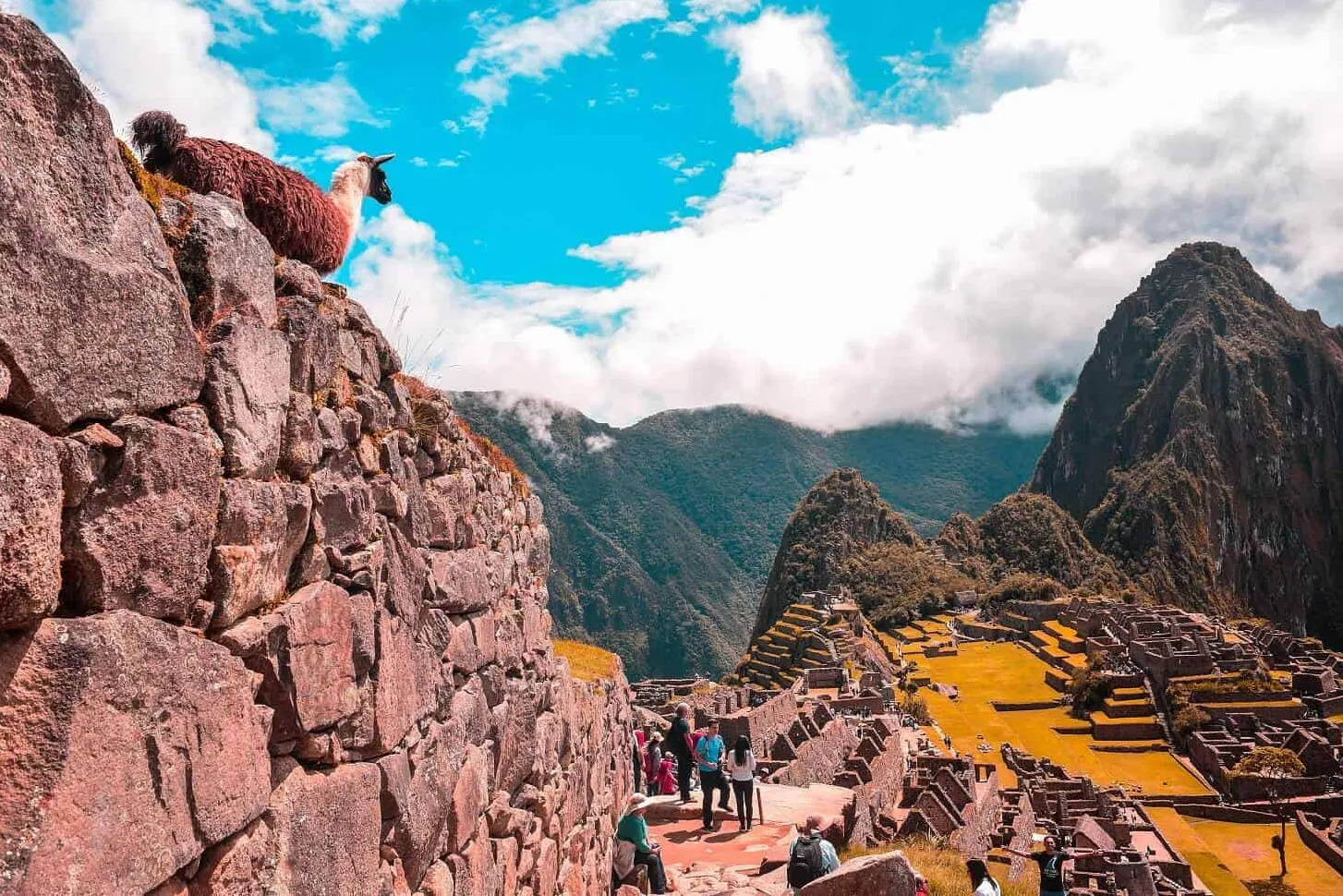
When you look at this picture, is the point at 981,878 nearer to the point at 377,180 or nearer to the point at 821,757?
the point at 377,180

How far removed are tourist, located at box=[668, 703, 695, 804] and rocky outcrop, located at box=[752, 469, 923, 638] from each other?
3417 inches

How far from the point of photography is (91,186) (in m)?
2.83

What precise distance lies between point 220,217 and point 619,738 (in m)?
10.9

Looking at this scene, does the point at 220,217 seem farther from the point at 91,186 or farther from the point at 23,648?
the point at 23,648

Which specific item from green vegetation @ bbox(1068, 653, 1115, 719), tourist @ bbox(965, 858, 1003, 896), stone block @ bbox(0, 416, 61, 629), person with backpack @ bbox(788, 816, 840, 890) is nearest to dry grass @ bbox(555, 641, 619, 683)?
person with backpack @ bbox(788, 816, 840, 890)

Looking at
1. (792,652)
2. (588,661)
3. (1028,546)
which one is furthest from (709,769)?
(1028,546)

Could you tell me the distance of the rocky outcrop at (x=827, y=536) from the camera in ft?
353

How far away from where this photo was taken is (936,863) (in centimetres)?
1402

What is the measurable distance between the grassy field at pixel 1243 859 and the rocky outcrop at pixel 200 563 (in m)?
28.1

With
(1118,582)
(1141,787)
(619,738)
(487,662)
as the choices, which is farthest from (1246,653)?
(1118,582)

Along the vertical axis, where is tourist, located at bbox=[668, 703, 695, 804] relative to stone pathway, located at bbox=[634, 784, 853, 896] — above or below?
above

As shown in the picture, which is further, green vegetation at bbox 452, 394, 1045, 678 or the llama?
green vegetation at bbox 452, 394, 1045, 678

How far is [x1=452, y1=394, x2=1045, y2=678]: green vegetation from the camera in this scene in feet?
320

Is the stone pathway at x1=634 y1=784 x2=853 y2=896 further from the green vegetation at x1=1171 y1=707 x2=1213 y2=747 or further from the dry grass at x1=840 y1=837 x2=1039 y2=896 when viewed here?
the green vegetation at x1=1171 y1=707 x2=1213 y2=747
